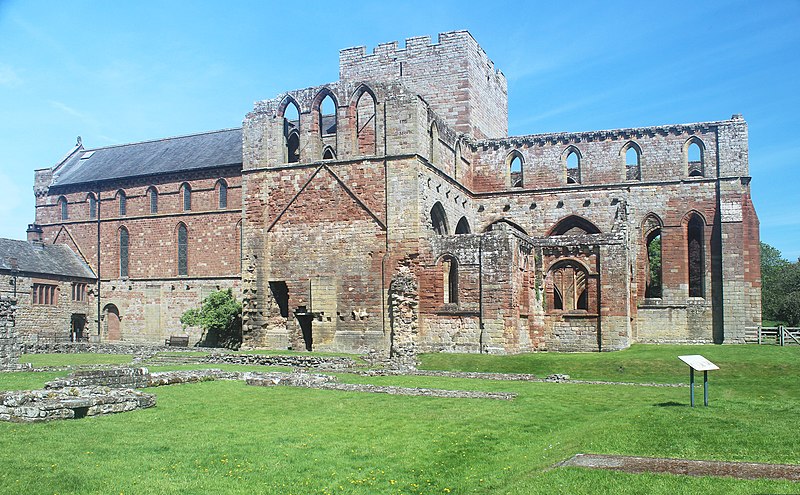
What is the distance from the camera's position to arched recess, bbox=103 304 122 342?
48.3m

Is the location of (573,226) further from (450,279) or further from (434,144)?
(450,279)

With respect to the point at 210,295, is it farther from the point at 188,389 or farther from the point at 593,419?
the point at 593,419

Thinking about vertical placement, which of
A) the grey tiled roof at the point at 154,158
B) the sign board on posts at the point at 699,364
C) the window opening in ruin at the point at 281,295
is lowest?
the sign board on posts at the point at 699,364

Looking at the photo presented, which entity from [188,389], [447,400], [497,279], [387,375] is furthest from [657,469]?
[497,279]

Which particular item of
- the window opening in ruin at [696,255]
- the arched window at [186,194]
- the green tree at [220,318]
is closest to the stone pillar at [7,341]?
the green tree at [220,318]

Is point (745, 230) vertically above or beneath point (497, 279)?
above

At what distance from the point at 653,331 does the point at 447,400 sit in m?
22.4

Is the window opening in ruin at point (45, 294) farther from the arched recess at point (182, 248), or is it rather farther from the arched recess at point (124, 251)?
the arched recess at point (182, 248)

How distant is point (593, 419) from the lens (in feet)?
50.3

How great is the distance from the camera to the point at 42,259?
152ft

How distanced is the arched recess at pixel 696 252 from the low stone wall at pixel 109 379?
27.4 meters

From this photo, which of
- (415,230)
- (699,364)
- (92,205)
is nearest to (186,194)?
(92,205)

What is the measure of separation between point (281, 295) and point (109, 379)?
15890 millimetres

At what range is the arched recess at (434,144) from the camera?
3506cm
